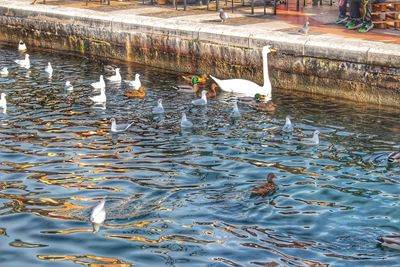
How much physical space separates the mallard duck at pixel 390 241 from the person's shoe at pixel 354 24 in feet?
38.1

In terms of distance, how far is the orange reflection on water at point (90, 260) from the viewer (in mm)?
12831

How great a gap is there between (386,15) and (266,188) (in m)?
9.91

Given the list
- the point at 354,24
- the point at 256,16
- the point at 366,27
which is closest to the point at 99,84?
the point at 256,16

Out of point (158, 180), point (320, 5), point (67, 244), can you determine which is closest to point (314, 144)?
point (158, 180)

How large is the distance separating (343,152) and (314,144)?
679 millimetres

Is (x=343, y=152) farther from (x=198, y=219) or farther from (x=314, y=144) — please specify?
(x=198, y=219)

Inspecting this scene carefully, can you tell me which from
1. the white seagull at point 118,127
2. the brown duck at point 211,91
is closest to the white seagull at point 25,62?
the brown duck at point 211,91

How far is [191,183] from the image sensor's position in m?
16.1

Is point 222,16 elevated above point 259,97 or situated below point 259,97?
above

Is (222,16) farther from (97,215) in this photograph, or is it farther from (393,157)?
(97,215)

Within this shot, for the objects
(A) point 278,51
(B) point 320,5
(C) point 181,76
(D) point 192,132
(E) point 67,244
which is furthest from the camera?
(B) point 320,5

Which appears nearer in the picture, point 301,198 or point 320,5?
point 301,198

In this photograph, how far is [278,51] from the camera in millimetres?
23125

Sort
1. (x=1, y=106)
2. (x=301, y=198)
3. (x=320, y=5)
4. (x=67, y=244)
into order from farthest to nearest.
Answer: (x=320, y=5), (x=1, y=106), (x=301, y=198), (x=67, y=244)
